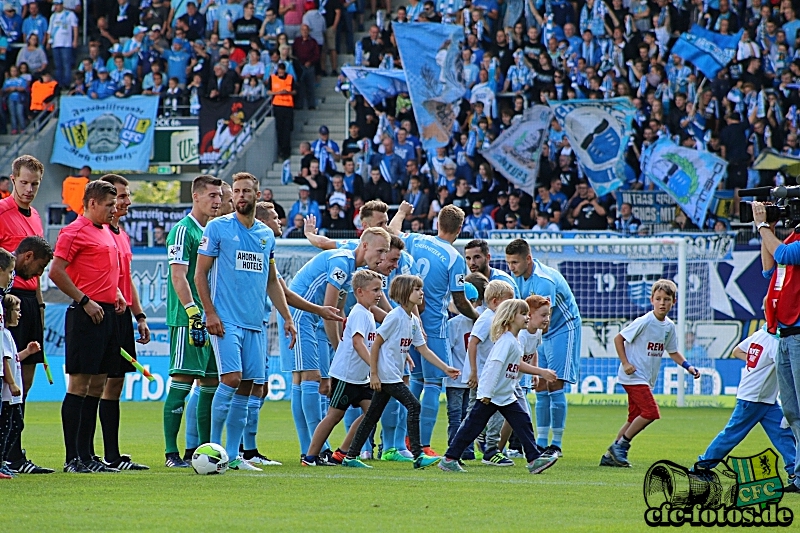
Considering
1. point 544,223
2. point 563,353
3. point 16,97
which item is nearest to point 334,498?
point 563,353

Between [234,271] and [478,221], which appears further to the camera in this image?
[478,221]

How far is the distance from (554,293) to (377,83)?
15124 millimetres

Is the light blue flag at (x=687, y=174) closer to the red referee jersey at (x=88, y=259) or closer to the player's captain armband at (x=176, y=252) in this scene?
the player's captain armband at (x=176, y=252)

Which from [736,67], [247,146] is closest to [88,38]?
[247,146]

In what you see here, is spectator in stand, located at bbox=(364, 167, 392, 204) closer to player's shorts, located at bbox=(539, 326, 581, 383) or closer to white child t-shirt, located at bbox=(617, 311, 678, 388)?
player's shorts, located at bbox=(539, 326, 581, 383)

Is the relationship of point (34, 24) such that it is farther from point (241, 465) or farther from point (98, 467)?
point (241, 465)

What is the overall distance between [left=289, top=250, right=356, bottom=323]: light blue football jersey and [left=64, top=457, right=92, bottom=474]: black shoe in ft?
8.38

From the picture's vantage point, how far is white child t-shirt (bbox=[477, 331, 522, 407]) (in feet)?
31.4

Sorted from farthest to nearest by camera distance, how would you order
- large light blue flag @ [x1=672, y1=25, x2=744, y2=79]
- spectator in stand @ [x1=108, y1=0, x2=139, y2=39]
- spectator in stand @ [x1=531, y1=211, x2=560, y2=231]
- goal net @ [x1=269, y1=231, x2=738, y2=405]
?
spectator in stand @ [x1=108, y1=0, x2=139, y2=39] → large light blue flag @ [x1=672, y1=25, x2=744, y2=79] → spectator in stand @ [x1=531, y1=211, x2=560, y2=231] → goal net @ [x1=269, y1=231, x2=738, y2=405]

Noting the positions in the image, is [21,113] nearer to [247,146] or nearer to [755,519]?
[247,146]

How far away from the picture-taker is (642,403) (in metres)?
10.8

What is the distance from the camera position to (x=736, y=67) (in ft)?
80.2

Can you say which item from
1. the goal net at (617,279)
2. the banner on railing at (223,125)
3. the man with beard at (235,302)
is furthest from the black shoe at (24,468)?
the banner on railing at (223,125)

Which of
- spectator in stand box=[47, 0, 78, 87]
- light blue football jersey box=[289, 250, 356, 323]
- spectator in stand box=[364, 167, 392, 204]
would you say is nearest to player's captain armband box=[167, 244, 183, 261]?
light blue football jersey box=[289, 250, 356, 323]
